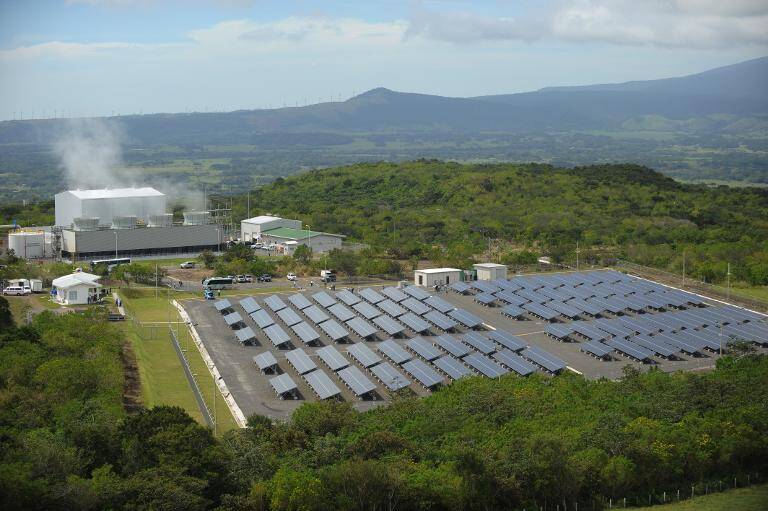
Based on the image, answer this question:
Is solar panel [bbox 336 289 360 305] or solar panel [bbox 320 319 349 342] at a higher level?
solar panel [bbox 336 289 360 305]

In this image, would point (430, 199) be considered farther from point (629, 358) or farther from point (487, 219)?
point (629, 358)

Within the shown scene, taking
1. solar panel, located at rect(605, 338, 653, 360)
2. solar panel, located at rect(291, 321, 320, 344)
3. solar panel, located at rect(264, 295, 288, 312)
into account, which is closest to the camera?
solar panel, located at rect(605, 338, 653, 360)

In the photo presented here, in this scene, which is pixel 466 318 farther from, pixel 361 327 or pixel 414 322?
pixel 361 327

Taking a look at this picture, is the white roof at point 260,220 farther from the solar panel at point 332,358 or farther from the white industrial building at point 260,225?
the solar panel at point 332,358

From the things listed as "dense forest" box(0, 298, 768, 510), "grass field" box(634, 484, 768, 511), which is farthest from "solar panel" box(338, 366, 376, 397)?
"grass field" box(634, 484, 768, 511)

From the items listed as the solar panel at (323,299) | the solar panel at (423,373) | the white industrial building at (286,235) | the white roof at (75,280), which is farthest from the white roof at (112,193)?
the solar panel at (423,373)

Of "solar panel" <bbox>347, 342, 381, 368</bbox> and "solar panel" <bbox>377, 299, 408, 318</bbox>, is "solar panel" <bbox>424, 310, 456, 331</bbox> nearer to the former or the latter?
"solar panel" <bbox>377, 299, 408, 318</bbox>
